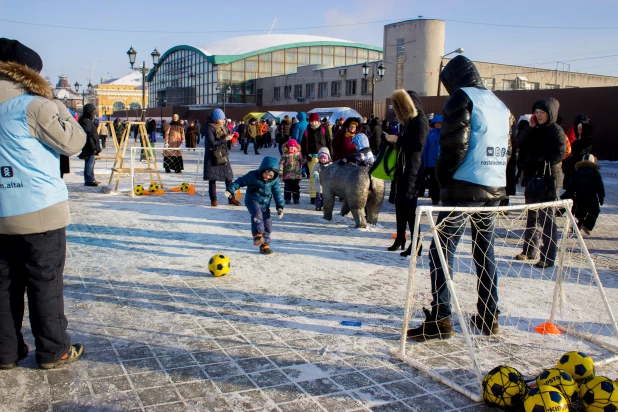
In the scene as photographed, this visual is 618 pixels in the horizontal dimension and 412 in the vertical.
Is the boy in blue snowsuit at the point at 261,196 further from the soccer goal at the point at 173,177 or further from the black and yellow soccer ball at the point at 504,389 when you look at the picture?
the soccer goal at the point at 173,177

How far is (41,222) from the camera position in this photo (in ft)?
10.1

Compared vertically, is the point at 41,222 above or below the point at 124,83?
below

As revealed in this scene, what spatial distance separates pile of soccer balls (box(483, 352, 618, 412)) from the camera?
8.79 ft

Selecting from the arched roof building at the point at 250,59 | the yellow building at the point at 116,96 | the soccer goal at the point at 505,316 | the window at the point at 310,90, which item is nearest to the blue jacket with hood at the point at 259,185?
the soccer goal at the point at 505,316

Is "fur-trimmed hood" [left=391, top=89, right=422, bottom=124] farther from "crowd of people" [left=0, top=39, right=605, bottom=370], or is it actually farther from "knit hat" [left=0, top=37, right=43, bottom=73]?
"knit hat" [left=0, top=37, right=43, bottom=73]

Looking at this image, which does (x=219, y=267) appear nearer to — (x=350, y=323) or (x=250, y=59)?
(x=350, y=323)

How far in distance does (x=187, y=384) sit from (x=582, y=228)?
655 centimetres

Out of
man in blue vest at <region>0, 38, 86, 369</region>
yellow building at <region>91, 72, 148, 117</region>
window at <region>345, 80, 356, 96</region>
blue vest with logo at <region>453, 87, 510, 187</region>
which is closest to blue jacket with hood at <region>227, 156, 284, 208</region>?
blue vest with logo at <region>453, 87, 510, 187</region>

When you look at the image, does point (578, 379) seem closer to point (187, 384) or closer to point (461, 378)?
point (461, 378)

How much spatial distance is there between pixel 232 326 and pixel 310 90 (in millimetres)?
50544

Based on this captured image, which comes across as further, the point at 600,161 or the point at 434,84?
the point at 434,84

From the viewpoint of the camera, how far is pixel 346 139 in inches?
364

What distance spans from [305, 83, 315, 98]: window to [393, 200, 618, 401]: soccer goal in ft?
160

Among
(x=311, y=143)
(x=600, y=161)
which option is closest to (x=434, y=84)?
(x=600, y=161)
